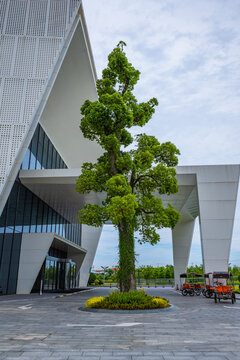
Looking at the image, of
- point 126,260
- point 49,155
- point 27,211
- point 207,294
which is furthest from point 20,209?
point 207,294

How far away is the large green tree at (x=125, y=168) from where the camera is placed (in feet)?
40.8

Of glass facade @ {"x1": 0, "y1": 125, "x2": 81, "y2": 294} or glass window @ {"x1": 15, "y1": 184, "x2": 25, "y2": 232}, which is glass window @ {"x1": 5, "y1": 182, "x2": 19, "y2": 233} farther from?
glass window @ {"x1": 15, "y1": 184, "x2": 25, "y2": 232}

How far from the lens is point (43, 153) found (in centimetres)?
2442

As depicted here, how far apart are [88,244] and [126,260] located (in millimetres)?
26809

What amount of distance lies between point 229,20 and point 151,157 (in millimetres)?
8056

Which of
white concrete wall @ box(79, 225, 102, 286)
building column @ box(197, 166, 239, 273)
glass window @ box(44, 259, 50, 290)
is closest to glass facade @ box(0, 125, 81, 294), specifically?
glass window @ box(44, 259, 50, 290)

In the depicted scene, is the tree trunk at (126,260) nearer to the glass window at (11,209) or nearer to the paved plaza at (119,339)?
the paved plaza at (119,339)

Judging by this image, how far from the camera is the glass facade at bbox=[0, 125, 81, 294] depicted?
18562 millimetres

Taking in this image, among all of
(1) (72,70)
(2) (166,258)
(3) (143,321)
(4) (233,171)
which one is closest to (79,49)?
(1) (72,70)

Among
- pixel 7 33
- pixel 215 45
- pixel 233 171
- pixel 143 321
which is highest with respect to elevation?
pixel 7 33

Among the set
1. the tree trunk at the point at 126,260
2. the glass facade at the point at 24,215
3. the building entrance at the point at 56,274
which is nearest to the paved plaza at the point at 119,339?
the tree trunk at the point at 126,260

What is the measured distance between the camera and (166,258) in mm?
39594

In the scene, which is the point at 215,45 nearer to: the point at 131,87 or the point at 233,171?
the point at 131,87

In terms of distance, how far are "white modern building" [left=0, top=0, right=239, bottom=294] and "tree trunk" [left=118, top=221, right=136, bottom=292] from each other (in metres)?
6.27
